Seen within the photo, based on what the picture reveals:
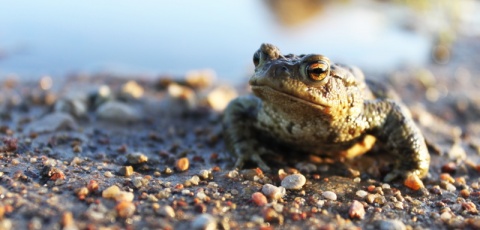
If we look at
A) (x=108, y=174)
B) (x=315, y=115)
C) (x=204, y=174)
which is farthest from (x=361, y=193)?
(x=108, y=174)

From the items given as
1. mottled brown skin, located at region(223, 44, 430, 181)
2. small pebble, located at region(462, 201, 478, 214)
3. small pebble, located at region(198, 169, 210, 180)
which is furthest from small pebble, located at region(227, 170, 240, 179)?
small pebble, located at region(462, 201, 478, 214)

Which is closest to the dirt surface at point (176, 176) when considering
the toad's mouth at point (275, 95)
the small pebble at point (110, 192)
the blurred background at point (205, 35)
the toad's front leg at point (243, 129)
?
the small pebble at point (110, 192)

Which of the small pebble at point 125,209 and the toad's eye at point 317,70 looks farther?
the toad's eye at point 317,70

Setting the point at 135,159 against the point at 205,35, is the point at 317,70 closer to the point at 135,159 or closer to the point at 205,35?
the point at 135,159

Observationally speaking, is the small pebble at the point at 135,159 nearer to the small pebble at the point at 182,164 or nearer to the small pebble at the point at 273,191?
the small pebble at the point at 182,164

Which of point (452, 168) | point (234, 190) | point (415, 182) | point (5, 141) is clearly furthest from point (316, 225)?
point (5, 141)

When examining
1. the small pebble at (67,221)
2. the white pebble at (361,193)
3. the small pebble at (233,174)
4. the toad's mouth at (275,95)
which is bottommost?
the small pebble at (67,221)
